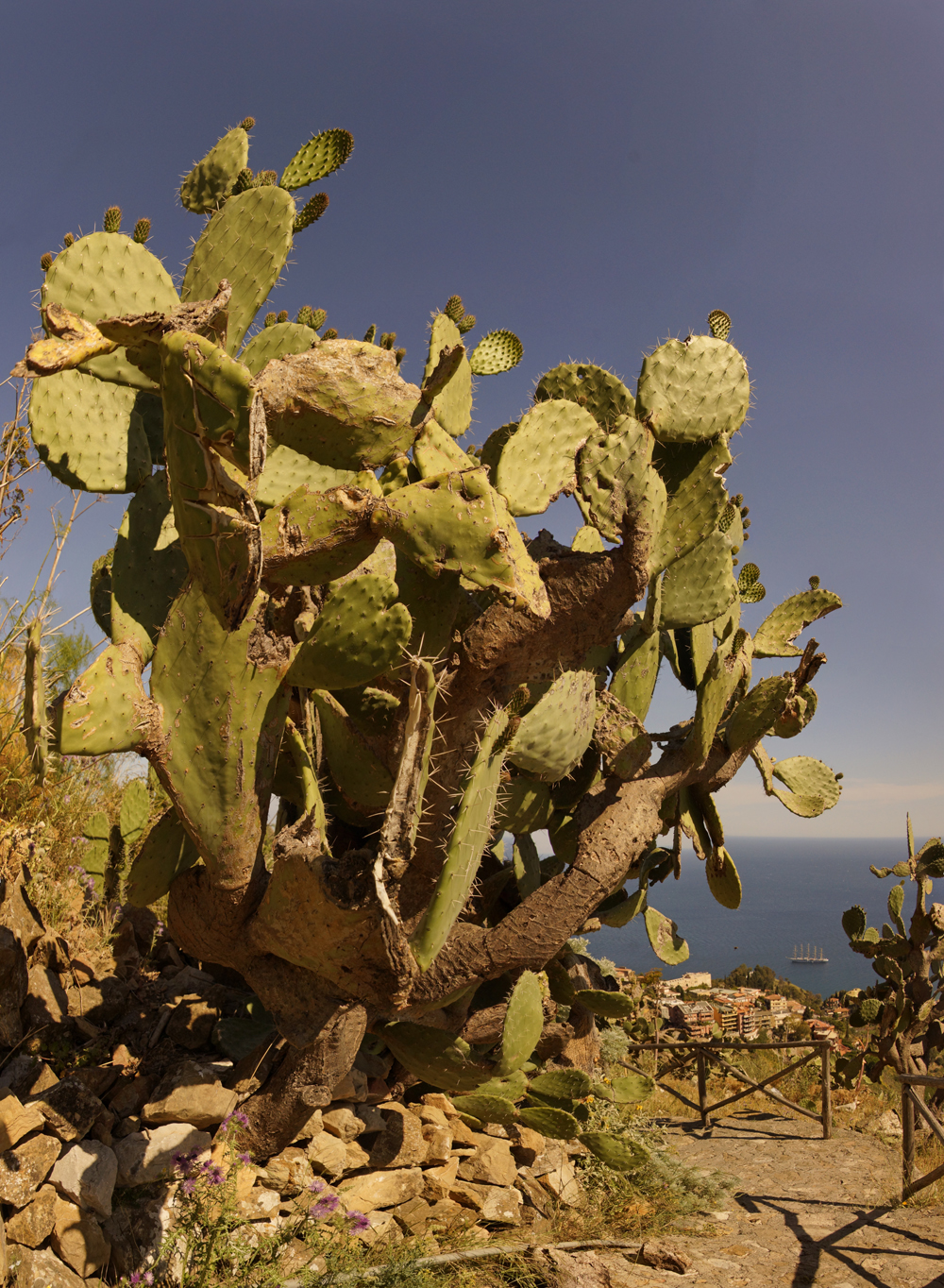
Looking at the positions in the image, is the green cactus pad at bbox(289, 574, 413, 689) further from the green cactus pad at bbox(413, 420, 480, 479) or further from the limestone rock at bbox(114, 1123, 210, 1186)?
the limestone rock at bbox(114, 1123, 210, 1186)

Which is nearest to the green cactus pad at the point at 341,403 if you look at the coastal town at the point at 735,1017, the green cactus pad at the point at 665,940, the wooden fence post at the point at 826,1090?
the green cactus pad at the point at 665,940

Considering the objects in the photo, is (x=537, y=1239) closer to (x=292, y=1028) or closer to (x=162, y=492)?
(x=292, y=1028)

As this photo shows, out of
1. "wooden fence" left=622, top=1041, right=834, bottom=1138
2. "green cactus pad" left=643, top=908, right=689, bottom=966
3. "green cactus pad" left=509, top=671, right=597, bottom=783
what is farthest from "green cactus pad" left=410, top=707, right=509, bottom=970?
"wooden fence" left=622, top=1041, right=834, bottom=1138

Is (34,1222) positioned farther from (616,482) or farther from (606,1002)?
(616,482)

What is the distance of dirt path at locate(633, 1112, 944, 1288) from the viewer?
128 inches

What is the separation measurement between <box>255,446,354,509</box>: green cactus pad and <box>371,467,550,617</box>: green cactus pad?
65cm

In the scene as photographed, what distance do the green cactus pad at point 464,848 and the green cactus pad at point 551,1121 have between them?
152 cm

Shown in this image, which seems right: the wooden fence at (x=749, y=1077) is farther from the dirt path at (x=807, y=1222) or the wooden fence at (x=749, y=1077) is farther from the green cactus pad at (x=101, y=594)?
the green cactus pad at (x=101, y=594)

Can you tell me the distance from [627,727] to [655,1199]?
95.8 inches

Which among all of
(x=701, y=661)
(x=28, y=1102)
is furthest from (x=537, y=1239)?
(x=701, y=661)

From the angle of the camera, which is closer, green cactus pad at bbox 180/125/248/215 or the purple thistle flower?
the purple thistle flower

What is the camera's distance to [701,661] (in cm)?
404

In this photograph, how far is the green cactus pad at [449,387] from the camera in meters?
2.76

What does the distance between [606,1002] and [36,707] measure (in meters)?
3.23
